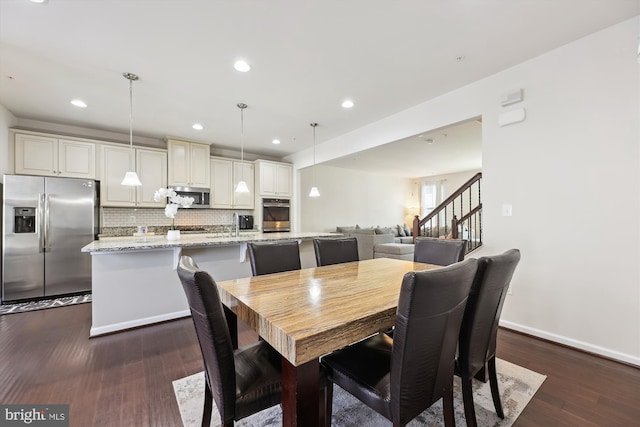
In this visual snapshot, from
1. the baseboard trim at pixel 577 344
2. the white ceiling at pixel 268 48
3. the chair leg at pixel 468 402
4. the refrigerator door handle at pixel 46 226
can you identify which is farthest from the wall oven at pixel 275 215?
the chair leg at pixel 468 402

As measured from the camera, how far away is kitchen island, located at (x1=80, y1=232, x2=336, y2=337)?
8.76 feet

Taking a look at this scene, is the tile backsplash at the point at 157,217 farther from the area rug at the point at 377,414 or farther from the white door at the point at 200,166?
the area rug at the point at 377,414

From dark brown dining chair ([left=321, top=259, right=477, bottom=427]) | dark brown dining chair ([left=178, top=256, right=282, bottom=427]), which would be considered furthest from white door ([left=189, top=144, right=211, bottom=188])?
dark brown dining chair ([left=321, top=259, right=477, bottom=427])

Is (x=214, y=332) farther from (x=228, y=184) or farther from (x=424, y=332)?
(x=228, y=184)

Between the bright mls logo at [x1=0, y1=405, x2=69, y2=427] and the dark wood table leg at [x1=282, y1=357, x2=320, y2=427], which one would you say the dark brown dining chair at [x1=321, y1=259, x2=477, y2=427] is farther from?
the bright mls logo at [x1=0, y1=405, x2=69, y2=427]

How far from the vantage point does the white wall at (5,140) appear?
11.7ft

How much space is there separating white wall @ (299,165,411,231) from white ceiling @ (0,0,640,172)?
134 inches

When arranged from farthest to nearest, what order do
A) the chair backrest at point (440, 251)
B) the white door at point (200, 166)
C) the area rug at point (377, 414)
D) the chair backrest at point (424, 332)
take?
the white door at point (200, 166) → the chair backrest at point (440, 251) → the area rug at point (377, 414) → the chair backrest at point (424, 332)

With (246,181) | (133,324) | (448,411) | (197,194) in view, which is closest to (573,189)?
(448,411)

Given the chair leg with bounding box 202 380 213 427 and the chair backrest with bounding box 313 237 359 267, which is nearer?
the chair leg with bounding box 202 380 213 427

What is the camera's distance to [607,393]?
1752 mm

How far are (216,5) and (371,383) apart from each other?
8.22 ft

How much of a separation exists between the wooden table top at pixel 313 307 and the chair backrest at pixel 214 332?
5.9 inches

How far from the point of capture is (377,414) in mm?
1592
